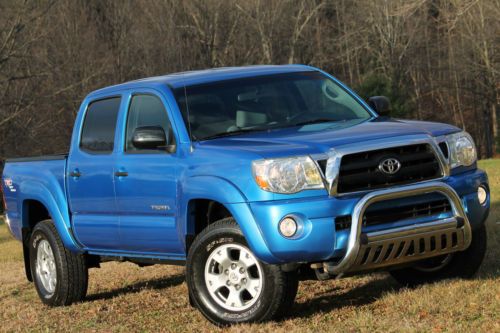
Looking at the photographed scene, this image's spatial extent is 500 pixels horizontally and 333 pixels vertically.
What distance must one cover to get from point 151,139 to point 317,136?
4.42ft

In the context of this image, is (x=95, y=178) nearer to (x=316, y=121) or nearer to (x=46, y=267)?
(x=46, y=267)

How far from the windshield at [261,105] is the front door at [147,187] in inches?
11.0

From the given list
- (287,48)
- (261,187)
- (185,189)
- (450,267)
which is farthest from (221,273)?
(287,48)

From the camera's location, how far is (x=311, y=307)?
25.2ft

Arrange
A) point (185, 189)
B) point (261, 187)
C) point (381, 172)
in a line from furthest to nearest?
point (185, 189), point (381, 172), point (261, 187)

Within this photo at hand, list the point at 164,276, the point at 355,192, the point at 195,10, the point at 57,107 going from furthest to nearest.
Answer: the point at 195,10 < the point at 57,107 < the point at 164,276 < the point at 355,192

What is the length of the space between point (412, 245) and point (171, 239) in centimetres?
190

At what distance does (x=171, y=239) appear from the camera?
757 centimetres

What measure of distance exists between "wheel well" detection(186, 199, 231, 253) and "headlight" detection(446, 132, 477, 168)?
5.52 feet

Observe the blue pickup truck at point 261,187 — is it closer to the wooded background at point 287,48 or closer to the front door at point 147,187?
the front door at point 147,187

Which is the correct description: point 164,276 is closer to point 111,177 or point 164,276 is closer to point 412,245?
point 111,177

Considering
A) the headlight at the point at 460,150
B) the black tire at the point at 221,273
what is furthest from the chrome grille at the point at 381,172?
the black tire at the point at 221,273

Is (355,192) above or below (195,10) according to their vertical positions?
below

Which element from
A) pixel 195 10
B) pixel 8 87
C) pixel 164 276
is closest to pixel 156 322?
pixel 164 276
